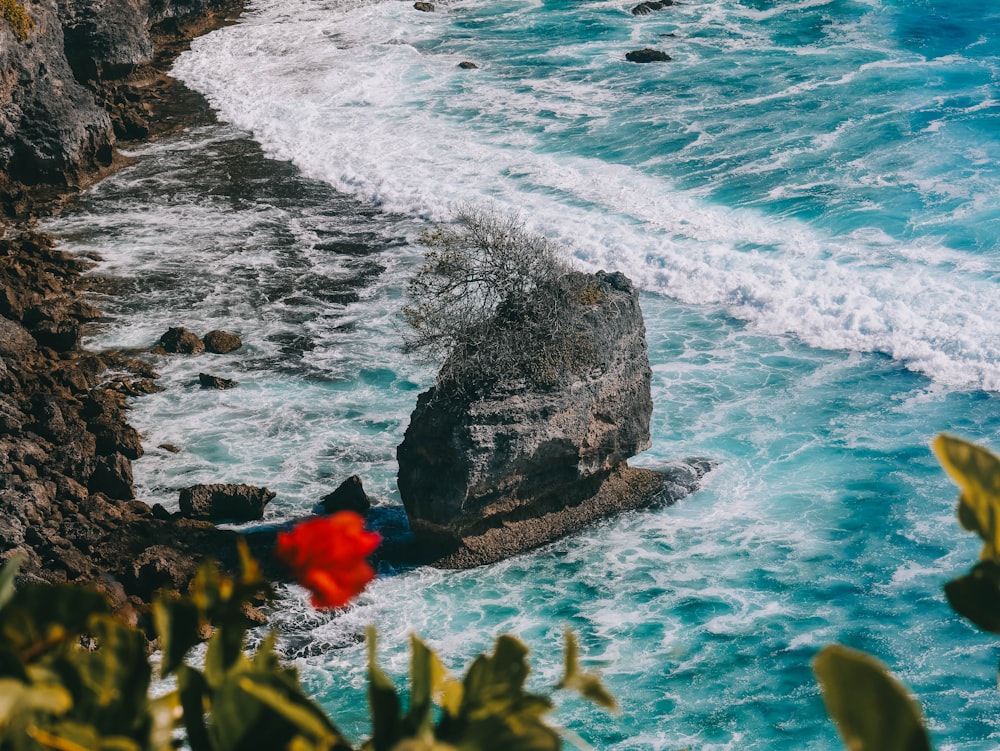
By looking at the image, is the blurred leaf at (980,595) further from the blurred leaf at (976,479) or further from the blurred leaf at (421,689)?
the blurred leaf at (421,689)

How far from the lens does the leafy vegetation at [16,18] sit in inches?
956

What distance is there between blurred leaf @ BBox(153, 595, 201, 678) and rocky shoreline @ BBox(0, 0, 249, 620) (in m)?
4.97

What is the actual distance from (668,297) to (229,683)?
19222 millimetres

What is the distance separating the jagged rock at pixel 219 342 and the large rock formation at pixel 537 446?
582 cm

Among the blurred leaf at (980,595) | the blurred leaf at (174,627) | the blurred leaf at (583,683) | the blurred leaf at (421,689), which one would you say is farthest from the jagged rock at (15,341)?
the blurred leaf at (980,595)

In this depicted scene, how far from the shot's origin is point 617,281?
14.4m

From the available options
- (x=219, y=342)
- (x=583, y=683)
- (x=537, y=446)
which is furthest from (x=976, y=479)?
(x=219, y=342)

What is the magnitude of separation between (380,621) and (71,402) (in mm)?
5977

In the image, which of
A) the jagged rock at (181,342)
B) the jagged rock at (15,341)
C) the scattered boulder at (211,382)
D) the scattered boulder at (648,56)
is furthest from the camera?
the scattered boulder at (648,56)

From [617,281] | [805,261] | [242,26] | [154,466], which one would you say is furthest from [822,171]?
[242,26]

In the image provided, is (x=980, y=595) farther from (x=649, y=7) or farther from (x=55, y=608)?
(x=649, y=7)

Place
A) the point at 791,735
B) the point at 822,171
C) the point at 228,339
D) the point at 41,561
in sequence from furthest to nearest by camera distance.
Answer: the point at 822,171
the point at 228,339
the point at 41,561
the point at 791,735

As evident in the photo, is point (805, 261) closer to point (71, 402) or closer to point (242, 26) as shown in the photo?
point (71, 402)

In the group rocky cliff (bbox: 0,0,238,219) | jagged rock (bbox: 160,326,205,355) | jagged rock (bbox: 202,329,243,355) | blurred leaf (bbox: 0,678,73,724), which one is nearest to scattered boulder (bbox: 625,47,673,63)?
rocky cliff (bbox: 0,0,238,219)
